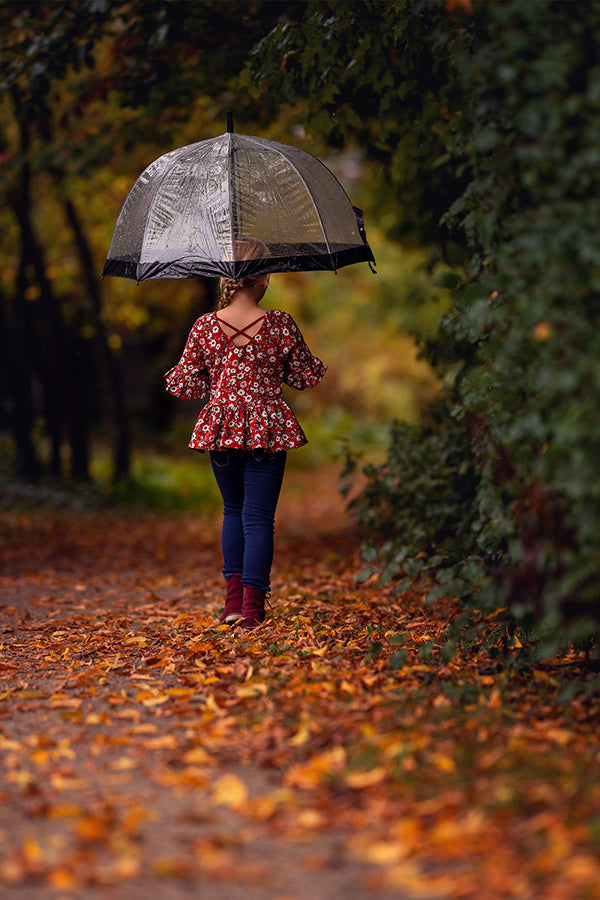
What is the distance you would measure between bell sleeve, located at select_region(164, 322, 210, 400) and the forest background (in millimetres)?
1297

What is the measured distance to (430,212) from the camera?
785 centimetres

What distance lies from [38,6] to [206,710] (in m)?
5.48

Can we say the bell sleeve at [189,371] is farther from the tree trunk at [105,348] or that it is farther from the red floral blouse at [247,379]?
the tree trunk at [105,348]

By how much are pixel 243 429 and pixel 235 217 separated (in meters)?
1.08

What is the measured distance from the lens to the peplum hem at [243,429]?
504 centimetres

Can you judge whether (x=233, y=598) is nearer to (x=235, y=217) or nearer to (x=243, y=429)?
(x=243, y=429)

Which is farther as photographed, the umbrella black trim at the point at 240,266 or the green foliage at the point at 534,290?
the umbrella black trim at the point at 240,266

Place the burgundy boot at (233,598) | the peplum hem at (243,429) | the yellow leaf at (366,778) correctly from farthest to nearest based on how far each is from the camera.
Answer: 1. the burgundy boot at (233,598)
2. the peplum hem at (243,429)
3. the yellow leaf at (366,778)

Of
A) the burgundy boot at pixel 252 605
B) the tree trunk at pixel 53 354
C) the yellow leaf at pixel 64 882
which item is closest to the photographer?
the yellow leaf at pixel 64 882

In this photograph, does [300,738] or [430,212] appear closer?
[300,738]

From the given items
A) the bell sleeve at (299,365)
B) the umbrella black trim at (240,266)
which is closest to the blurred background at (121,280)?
the umbrella black trim at (240,266)

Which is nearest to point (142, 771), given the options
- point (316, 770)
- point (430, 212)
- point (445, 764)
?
point (316, 770)

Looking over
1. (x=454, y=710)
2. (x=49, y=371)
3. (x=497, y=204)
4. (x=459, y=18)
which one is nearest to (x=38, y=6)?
(x=459, y=18)

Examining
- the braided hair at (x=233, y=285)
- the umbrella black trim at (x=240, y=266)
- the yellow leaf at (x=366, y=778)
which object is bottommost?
the yellow leaf at (x=366, y=778)
